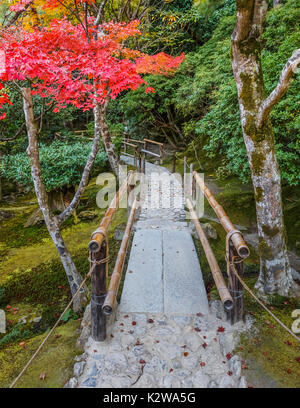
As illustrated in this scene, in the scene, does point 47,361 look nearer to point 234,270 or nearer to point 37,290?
point 234,270

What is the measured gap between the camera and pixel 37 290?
18.6 ft

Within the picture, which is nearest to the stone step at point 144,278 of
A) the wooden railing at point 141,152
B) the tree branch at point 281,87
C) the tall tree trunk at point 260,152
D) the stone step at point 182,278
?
the stone step at point 182,278

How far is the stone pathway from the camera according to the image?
8.34 ft

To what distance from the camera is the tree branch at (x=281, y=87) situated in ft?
9.25

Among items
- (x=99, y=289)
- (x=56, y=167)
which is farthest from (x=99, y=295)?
(x=56, y=167)

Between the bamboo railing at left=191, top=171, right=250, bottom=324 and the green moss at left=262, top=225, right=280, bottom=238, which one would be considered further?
the green moss at left=262, top=225, right=280, bottom=238

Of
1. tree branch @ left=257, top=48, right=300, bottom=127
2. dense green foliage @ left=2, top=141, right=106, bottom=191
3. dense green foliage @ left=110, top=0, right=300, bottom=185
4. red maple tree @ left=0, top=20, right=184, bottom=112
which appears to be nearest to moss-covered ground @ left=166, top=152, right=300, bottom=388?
dense green foliage @ left=110, top=0, right=300, bottom=185

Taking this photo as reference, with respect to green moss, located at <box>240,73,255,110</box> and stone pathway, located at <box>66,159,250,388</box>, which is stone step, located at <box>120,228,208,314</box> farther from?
green moss, located at <box>240,73,255,110</box>

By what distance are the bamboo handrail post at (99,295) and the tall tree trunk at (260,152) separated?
2231mm

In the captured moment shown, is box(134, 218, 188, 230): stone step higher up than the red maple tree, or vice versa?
the red maple tree

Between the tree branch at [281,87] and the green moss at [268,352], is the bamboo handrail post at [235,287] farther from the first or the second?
the tree branch at [281,87]

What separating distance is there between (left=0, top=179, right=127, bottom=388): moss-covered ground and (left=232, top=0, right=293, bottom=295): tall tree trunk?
8.51 ft

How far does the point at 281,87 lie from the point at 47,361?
390 centimetres

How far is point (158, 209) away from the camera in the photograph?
7109 millimetres
